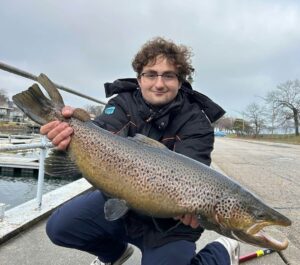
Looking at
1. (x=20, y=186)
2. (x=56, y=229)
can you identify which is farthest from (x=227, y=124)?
(x=56, y=229)

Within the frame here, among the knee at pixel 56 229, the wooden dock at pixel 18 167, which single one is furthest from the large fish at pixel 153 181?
the wooden dock at pixel 18 167

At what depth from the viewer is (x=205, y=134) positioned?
3.35 metres

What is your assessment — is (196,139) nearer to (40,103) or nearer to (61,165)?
(61,165)

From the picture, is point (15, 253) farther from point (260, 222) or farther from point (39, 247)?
point (260, 222)

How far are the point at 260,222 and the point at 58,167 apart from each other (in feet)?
4.66

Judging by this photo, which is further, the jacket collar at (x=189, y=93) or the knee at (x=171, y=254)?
the jacket collar at (x=189, y=93)

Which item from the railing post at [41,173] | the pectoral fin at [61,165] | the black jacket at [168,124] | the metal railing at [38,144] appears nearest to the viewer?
the pectoral fin at [61,165]

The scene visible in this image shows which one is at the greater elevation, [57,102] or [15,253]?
[57,102]

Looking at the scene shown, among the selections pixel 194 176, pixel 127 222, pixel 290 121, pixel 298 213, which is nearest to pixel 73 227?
pixel 127 222

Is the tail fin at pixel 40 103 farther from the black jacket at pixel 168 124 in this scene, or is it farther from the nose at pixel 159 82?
the nose at pixel 159 82

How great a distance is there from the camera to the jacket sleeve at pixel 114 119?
11.0ft

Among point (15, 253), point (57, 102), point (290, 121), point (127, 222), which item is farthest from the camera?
point (290, 121)

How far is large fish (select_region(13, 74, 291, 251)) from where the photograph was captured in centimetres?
256

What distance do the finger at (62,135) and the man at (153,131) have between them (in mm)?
577
